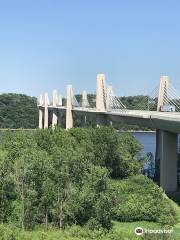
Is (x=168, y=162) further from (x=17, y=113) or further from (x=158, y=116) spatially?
(x=17, y=113)

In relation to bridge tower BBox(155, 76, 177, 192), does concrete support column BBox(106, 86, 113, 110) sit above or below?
above

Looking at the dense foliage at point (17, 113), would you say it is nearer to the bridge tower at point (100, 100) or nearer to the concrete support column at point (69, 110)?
the concrete support column at point (69, 110)

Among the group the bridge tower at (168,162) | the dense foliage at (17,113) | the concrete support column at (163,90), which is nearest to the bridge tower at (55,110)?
the dense foliage at (17,113)

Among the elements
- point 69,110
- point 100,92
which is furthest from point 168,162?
point 69,110

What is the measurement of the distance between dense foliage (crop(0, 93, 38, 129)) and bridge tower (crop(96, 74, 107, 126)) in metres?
70.0

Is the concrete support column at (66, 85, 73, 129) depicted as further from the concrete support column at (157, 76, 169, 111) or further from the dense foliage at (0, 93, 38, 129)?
the dense foliage at (0, 93, 38, 129)

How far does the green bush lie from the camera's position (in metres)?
29.7

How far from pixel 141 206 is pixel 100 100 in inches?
1440

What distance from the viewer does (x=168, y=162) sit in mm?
41719

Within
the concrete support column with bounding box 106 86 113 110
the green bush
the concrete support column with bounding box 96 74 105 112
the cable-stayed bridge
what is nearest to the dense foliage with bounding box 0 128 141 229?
the green bush

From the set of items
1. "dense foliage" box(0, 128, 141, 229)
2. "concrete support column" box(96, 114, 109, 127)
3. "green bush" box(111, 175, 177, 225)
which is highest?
"concrete support column" box(96, 114, 109, 127)

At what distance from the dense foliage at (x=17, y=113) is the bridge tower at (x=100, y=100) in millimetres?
70014

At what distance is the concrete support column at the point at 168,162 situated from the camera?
1620 inches

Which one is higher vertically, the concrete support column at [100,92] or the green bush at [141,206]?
the concrete support column at [100,92]
